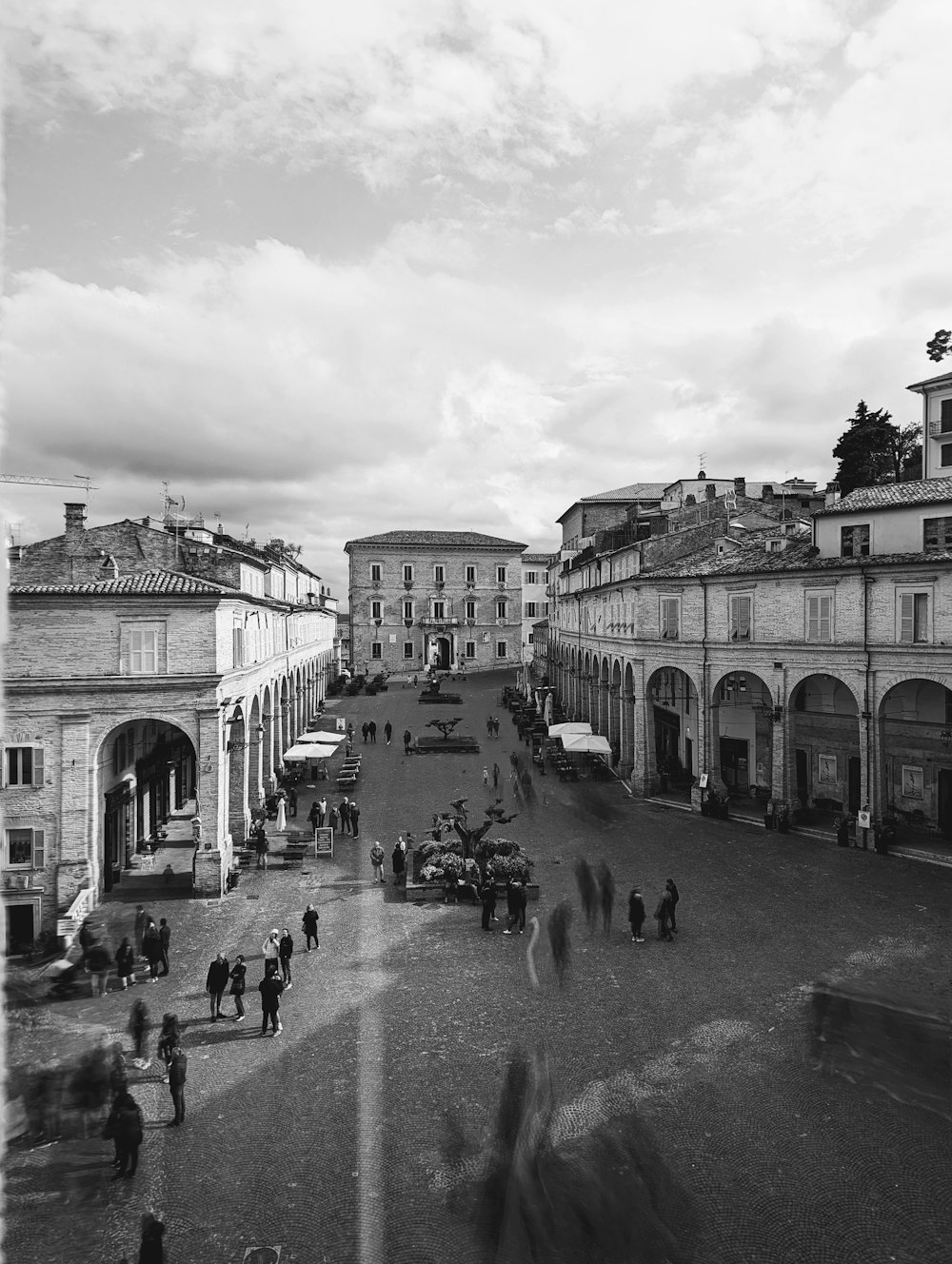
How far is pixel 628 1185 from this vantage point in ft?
37.6

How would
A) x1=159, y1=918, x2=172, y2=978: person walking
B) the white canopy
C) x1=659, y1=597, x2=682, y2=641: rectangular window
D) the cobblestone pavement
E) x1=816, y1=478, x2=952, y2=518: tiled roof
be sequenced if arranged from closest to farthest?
the cobblestone pavement < x1=159, y1=918, x2=172, y2=978: person walking < x1=816, y1=478, x2=952, y2=518: tiled roof < x1=659, y1=597, x2=682, y2=641: rectangular window < the white canopy

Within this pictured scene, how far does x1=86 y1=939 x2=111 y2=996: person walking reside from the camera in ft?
59.5

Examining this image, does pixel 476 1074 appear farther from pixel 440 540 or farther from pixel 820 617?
pixel 440 540

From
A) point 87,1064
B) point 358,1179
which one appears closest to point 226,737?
point 87,1064

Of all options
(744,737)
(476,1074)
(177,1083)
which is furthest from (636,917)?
(744,737)

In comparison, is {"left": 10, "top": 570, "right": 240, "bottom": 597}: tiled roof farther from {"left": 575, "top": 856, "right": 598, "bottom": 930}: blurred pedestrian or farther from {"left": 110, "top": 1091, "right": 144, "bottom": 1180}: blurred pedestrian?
{"left": 110, "top": 1091, "right": 144, "bottom": 1180}: blurred pedestrian

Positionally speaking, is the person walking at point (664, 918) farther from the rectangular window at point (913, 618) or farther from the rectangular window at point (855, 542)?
the rectangular window at point (855, 542)

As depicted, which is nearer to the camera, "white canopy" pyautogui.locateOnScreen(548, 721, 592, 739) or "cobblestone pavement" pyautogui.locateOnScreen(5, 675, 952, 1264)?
"cobblestone pavement" pyautogui.locateOnScreen(5, 675, 952, 1264)

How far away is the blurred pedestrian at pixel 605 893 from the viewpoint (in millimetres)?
21172

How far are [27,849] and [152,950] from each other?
21.1 feet

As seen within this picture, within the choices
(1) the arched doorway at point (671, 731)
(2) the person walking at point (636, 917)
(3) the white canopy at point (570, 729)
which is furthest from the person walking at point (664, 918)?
(3) the white canopy at point (570, 729)

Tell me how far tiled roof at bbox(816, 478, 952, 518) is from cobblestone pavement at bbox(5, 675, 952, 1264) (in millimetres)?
12026

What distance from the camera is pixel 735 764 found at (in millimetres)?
36531

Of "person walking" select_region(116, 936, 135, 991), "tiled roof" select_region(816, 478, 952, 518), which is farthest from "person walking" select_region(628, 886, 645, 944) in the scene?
"tiled roof" select_region(816, 478, 952, 518)
